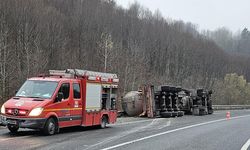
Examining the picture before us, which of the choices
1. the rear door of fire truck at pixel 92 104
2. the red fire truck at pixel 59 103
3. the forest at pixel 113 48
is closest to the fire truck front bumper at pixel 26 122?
the red fire truck at pixel 59 103

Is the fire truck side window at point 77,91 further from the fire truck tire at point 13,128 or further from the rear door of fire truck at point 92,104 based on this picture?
the fire truck tire at point 13,128

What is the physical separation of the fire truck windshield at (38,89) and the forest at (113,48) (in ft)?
54.8

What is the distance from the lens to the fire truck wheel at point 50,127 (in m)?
13.8

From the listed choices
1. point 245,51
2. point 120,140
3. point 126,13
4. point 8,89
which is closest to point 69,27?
point 126,13

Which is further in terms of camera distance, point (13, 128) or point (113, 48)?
point (113, 48)

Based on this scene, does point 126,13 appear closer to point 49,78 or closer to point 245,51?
point 245,51

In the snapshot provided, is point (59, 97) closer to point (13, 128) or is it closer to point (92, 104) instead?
point (13, 128)

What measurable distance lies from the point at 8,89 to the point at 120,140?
22362 millimetres

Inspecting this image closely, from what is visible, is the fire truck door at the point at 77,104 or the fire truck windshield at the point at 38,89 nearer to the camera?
the fire truck windshield at the point at 38,89

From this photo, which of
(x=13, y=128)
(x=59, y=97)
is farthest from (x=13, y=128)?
(x=59, y=97)

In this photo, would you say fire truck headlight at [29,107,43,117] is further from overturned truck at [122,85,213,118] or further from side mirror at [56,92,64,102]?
overturned truck at [122,85,213,118]

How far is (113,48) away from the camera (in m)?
65.8

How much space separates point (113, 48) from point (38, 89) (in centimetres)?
5137

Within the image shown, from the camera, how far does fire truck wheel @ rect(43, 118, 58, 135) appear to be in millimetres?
13828
